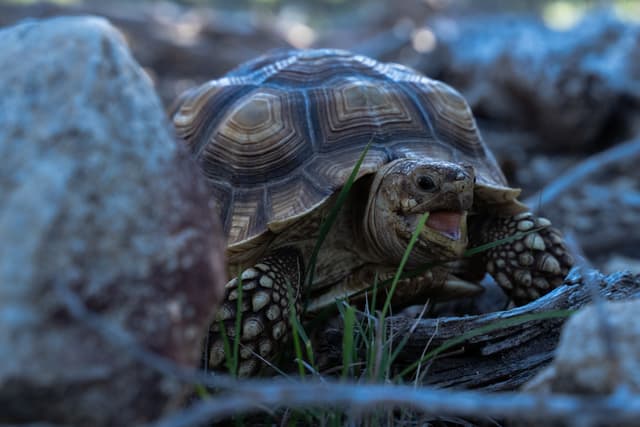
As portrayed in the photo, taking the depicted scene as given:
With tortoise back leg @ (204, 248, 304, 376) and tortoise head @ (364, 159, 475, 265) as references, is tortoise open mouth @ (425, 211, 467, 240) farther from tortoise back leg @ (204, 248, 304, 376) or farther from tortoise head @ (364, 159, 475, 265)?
tortoise back leg @ (204, 248, 304, 376)

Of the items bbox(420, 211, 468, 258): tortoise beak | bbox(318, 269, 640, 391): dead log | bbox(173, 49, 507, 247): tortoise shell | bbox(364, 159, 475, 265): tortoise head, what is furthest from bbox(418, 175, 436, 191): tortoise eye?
bbox(318, 269, 640, 391): dead log

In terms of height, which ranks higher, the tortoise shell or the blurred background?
the tortoise shell

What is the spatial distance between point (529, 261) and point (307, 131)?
3.22ft

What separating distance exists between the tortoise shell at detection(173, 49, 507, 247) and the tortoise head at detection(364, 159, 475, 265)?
0.42 feet

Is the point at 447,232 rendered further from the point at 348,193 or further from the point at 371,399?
the point at 371,399

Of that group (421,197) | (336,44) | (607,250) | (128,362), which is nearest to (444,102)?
(421,197)

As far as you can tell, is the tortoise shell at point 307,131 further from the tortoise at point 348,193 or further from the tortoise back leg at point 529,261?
the tortoise back leg at point 529,261

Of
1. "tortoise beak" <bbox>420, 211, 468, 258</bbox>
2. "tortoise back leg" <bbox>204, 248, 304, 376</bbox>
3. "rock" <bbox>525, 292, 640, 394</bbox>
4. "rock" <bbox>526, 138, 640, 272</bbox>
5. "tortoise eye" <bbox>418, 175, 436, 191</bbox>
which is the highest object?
"rock" <bbox>525, 292, 640, 394</bbox>

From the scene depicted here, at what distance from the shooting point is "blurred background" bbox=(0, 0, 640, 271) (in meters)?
4.27

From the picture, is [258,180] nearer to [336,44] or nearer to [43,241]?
[43,241]

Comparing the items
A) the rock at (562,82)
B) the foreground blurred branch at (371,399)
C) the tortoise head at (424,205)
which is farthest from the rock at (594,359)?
the rock at (562,82)

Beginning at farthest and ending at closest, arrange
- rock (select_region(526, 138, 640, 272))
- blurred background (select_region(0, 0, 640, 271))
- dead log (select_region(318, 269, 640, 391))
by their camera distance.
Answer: blurred background (select_region(0, 0, 640, 271)) < rock (select_region(526, 138, 640, 272)) < dead log (select_region(318, 269, 640, 391))

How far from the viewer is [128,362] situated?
1.01 m

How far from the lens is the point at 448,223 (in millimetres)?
2162
